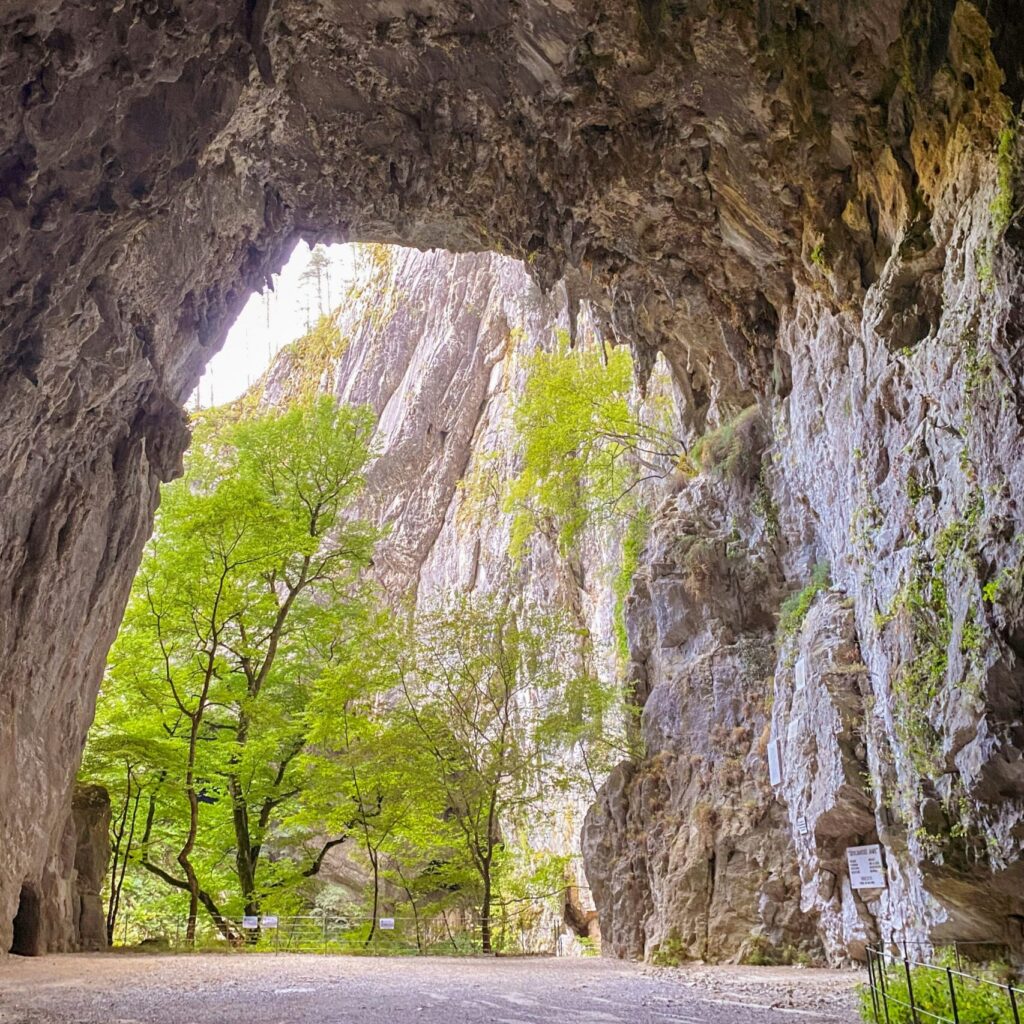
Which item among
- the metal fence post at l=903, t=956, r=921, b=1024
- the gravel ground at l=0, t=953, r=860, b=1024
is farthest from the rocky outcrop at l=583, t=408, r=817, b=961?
the metal fence post at l=903, t=956, r=921, b=1024

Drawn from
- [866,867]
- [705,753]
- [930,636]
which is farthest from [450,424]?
[930,636]

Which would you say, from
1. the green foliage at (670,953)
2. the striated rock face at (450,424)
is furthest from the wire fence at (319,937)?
the striated rock face at (450,424)

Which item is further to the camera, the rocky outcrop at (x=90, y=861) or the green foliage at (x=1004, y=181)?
the rocky outcrop at (x=90, y=861)

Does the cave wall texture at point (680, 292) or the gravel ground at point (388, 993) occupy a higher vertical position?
the cave wall texture at point (680, 292)

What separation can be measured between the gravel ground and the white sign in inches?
42.8

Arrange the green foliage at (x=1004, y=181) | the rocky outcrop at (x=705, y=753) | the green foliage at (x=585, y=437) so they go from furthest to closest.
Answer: the green foliage at (x=585, y=437) < the rocky outcrop at (x=705, y=753) < the green foliage at (x=1004, y=181)

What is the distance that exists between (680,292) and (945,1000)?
35.4ft

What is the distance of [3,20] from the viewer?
265 inches

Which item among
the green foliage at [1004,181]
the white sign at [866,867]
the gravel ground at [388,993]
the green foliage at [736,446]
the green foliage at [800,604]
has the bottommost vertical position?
the gravel ground at [388,993]

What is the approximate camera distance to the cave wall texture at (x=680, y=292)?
25.7ft

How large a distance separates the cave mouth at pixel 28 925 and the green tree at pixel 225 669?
290 centimetres

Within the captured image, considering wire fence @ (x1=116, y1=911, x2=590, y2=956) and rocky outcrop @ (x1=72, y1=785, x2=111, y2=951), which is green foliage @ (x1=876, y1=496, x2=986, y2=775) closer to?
wire fence @ (x1=116, y1=911, x2=590, y2=956)

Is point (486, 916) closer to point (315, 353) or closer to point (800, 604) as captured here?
point (800, 604)

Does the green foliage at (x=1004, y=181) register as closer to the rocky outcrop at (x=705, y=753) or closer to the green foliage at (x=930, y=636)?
the green foliage at (x=930, y=636)
